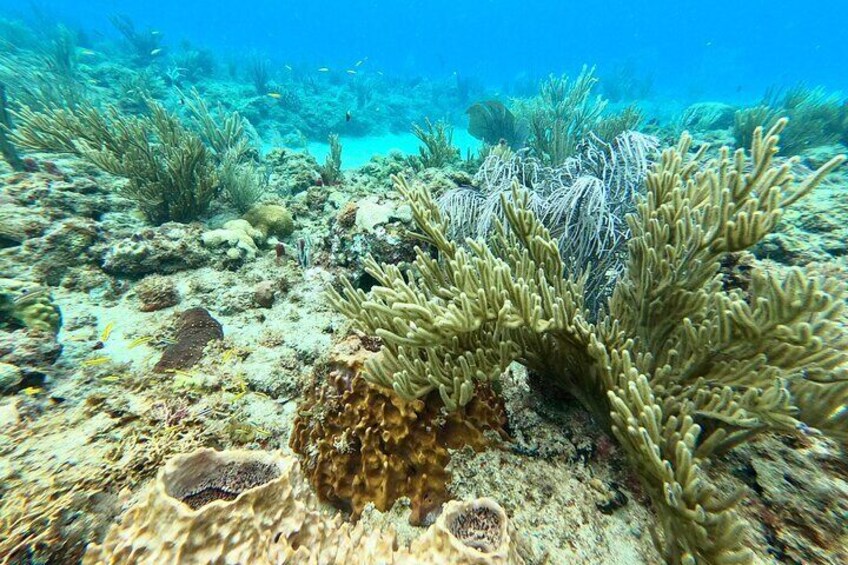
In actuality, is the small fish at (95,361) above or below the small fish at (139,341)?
below

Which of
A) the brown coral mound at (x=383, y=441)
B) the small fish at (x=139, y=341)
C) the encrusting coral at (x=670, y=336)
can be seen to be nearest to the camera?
the encrusting coral at (x=670, y=336)

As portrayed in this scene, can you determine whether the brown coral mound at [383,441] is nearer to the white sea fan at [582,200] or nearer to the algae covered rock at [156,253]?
the white sea fan at [582,200]

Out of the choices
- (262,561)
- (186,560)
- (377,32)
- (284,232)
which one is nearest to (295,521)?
(262,561)

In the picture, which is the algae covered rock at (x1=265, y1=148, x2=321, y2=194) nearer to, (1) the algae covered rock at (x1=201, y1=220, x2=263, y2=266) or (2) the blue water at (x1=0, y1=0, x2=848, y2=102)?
(1) the algae covered rock at (x1=201, y1=220, x2=263, y2=266)

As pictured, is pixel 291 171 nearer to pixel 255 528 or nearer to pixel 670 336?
pixel 255 528

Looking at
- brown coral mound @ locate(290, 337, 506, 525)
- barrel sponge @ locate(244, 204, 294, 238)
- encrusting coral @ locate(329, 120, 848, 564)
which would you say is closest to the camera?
encrusting coral @ locate(329, 120, 848, 564)

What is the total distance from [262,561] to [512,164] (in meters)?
5.13

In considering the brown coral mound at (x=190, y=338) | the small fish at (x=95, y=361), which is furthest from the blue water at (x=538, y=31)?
the small fish at (x=95, y=361)

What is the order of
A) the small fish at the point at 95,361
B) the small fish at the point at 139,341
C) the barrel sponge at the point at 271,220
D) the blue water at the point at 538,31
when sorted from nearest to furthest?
the small fish at the point at 95,361
the small fish at the point at 139,341
the barrel sponge at the point at 271,220
the blue water at the point at 538,31

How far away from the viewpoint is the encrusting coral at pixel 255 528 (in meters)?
1.46

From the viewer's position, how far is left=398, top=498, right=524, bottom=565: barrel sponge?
146cm

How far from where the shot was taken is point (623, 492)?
6.95ft

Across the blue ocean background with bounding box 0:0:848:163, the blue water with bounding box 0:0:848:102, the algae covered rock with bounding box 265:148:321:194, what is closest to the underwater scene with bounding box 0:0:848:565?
the algae covered rock with bounding box 265:148:321:194

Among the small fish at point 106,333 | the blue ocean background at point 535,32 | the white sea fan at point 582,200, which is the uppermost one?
the blue ocean background at point 535,32
